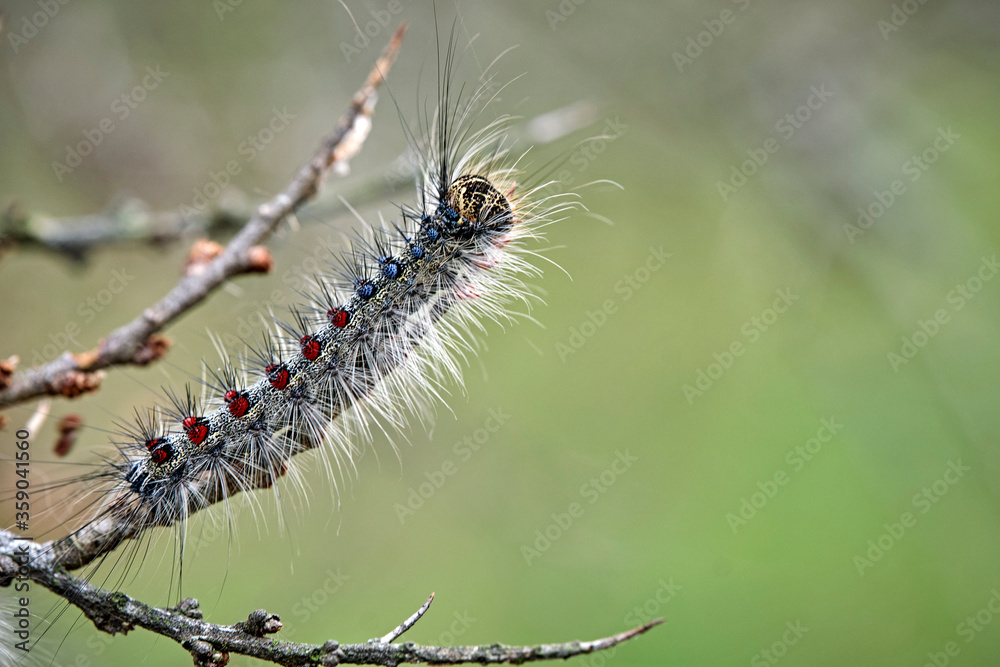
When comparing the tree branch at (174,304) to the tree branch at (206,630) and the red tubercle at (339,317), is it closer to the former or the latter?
the red tubercle at (339,317)

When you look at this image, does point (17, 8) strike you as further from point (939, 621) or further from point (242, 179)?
point (939, 621)

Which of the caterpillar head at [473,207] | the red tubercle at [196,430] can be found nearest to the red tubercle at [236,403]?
the red tubercle at [196,430]

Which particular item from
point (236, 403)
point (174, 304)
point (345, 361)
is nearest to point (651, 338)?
point (345, 361)

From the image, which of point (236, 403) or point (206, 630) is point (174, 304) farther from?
point (206, 630)

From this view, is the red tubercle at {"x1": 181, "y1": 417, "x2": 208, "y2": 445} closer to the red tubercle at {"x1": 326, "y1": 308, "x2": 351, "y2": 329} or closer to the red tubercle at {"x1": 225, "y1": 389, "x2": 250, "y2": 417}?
the red tubercle at {"x1": 225, "y1": 389, "x2": 250, "y2": 417}

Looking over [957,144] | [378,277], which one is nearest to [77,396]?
[378,277]

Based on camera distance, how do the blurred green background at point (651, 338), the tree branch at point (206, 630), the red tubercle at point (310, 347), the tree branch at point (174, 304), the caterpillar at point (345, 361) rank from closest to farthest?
the tree branch at point (206, 630)
the tree branch at point (174, 304)
the caterpillar at point (345, 361)
the red tubercle at point (310, 347)
the blurred green background at point (651, 338)
